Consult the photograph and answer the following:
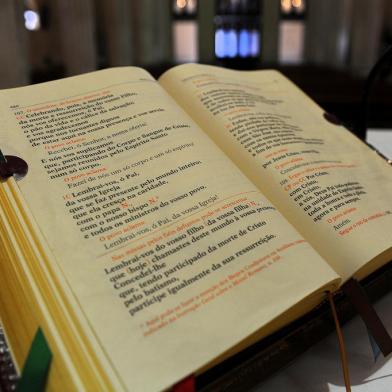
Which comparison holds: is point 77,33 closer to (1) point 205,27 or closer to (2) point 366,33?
(1) point 205,27

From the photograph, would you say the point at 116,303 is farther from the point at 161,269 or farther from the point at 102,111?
the point at 102,111

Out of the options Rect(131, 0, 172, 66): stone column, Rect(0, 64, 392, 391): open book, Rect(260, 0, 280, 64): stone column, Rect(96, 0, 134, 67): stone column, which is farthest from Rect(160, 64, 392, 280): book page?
Rect(260, 0, 280, 64): stone column

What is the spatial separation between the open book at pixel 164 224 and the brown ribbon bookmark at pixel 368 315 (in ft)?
0.07

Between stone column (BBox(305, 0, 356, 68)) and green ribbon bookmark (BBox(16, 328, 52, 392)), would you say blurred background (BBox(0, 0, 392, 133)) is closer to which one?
stone column (BBox(305, 0, 356, 68))

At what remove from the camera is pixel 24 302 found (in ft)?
1.47

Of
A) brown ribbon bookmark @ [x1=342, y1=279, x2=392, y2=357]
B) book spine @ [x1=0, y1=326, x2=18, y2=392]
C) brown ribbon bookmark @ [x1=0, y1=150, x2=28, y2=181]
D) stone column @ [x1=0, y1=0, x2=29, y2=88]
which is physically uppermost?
brown ribbon bookmark @ [x1=0, y1=150, x2=28, y2=181]

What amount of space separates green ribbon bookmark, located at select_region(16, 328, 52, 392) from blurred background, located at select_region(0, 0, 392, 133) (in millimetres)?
4349

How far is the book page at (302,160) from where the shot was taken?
588 millimetres

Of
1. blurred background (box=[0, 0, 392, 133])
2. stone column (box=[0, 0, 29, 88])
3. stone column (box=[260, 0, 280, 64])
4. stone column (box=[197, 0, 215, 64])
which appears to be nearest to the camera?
stone column (box=[0, 0, 29, 88])

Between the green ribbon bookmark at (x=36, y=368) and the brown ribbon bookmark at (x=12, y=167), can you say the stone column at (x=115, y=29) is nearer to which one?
the brown ribbon bookmark at (x=12, y=167)

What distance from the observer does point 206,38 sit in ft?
35.8

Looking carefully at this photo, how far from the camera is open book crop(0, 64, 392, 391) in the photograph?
1.36 ft

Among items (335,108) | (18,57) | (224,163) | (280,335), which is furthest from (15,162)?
(18,57)

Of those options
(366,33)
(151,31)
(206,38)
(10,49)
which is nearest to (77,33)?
(10,49)
